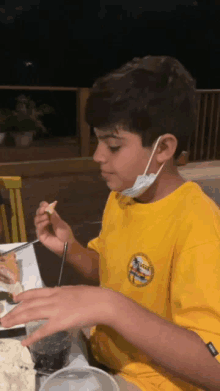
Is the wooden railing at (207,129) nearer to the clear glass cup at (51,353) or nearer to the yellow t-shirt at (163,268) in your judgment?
the yellow t-shirt at (163,268)

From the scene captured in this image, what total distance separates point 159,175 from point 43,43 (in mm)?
7578

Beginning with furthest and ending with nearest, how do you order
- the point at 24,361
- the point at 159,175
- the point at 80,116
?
the point at 80,116, the point at 159,175, the point at 24,361

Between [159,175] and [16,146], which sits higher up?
[159,175]

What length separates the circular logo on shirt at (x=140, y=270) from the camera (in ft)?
3.09

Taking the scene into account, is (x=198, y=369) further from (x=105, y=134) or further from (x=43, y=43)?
(x=43, y=43)

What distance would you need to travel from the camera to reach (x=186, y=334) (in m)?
0.71

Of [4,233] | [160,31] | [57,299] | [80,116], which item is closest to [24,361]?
[57,299]

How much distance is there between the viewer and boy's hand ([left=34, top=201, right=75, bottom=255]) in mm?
1148

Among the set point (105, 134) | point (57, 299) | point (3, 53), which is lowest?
point (57, 299)

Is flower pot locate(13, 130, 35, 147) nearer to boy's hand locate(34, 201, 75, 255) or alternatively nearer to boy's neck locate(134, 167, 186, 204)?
boy's hand locate(34, 201, 75, 255)

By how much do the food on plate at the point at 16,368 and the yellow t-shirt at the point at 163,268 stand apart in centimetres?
25

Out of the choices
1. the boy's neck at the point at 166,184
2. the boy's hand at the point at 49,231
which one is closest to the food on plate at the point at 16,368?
the boy's hand at the point at 49,231

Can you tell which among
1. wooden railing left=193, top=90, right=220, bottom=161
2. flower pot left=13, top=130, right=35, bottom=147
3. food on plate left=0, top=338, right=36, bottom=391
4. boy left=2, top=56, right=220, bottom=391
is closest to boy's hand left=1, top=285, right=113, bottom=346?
boy left=2, top=56, right=220, bottom=391

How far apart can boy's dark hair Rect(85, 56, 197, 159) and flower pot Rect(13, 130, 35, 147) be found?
15.2ft
